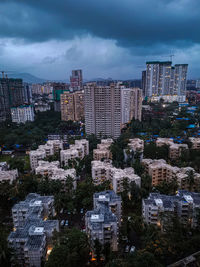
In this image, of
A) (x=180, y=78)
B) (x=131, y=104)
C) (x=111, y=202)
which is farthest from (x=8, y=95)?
(x=180, y=78)

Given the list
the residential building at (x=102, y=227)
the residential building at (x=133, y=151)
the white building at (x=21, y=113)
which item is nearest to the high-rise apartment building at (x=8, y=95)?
the white building at (x=21, y=113)

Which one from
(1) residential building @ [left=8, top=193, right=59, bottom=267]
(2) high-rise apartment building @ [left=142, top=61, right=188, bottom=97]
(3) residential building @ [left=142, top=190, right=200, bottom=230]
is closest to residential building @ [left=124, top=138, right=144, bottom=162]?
(3) residential building @ [left=142, top=190, right=200, bottom=230]

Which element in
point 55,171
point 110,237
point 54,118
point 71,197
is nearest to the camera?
point 110,237

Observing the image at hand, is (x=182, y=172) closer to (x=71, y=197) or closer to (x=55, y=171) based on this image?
(x=71, y=197)

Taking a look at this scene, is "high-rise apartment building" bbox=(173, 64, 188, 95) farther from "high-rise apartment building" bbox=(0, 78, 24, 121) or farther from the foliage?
the foliage

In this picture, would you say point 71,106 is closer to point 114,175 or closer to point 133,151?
point 133,151

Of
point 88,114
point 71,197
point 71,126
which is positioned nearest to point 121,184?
point 71,197

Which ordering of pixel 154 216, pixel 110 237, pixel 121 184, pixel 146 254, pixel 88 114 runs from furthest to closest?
pixel 88 114, pixel 121 184, pixel 154 216, pixel 110 237, pixel 146 254
